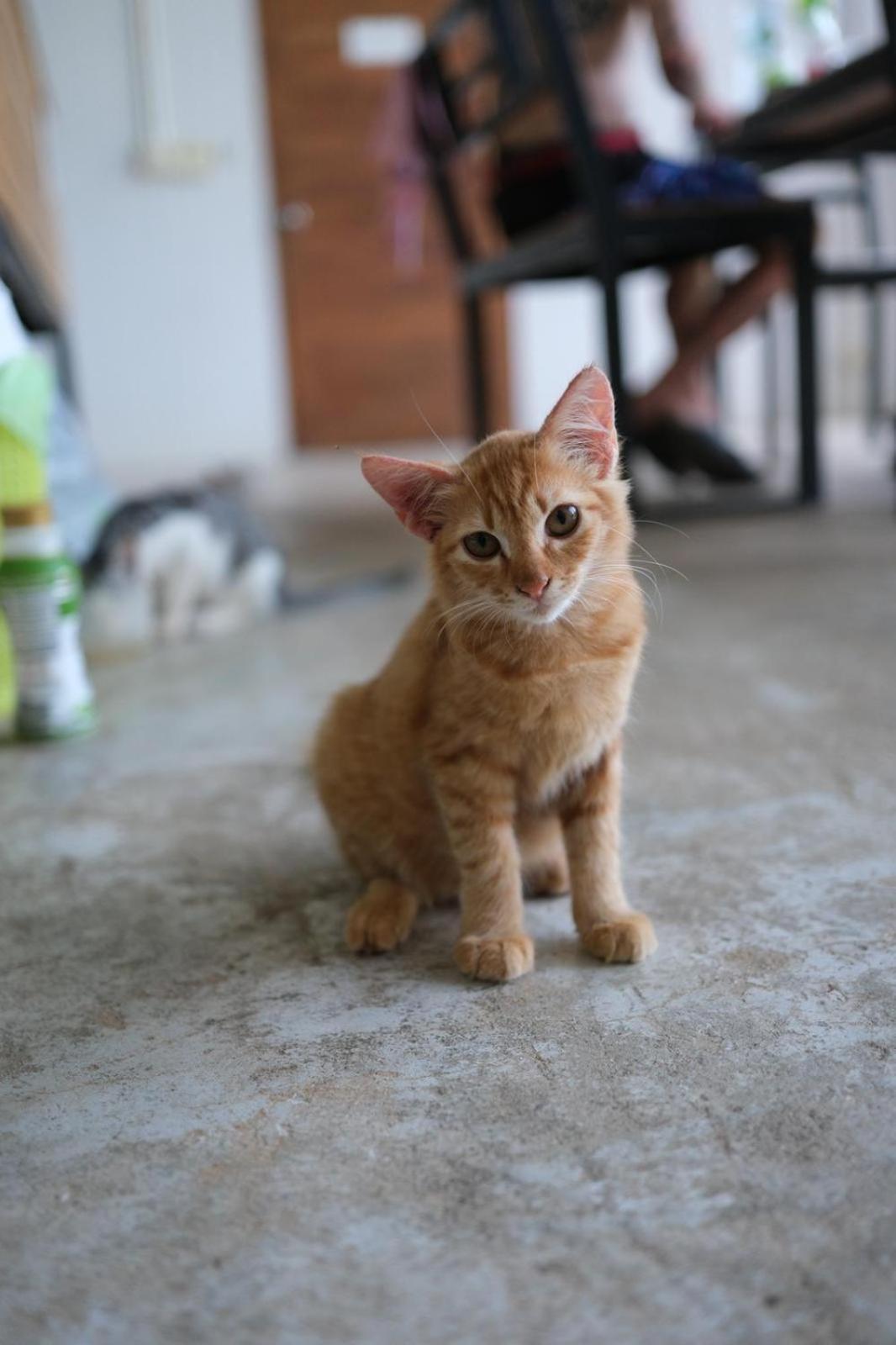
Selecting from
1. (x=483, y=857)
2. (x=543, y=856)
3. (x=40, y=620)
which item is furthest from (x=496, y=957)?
(x=40, y=620)

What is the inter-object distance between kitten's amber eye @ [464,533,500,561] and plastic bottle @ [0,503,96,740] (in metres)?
1.12

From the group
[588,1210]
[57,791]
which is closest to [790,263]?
[57,791]

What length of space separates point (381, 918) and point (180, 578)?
1.95m

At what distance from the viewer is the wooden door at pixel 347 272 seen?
6.87 m

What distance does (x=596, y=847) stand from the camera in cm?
123

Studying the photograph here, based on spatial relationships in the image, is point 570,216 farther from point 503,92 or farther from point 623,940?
point 623,940

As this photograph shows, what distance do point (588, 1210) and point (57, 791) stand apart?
1.23 metres

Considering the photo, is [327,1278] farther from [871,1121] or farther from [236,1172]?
[871,1121]

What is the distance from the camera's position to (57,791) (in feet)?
5.94

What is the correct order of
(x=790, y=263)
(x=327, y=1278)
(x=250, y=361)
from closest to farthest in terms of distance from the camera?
(x=327, y=1278), (x=790, y=263), (x=250, y=361)

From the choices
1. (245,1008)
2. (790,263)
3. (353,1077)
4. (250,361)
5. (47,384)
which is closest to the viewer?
(353,1077)

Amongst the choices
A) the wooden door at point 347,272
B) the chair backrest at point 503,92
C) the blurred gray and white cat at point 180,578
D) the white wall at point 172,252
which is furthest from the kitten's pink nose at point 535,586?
the wooden door at point 347,272

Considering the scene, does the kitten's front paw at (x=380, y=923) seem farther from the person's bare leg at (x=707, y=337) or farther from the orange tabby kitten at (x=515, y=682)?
the person's bare leg at (x=707, y=337)

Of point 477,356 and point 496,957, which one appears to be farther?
point 477,356
